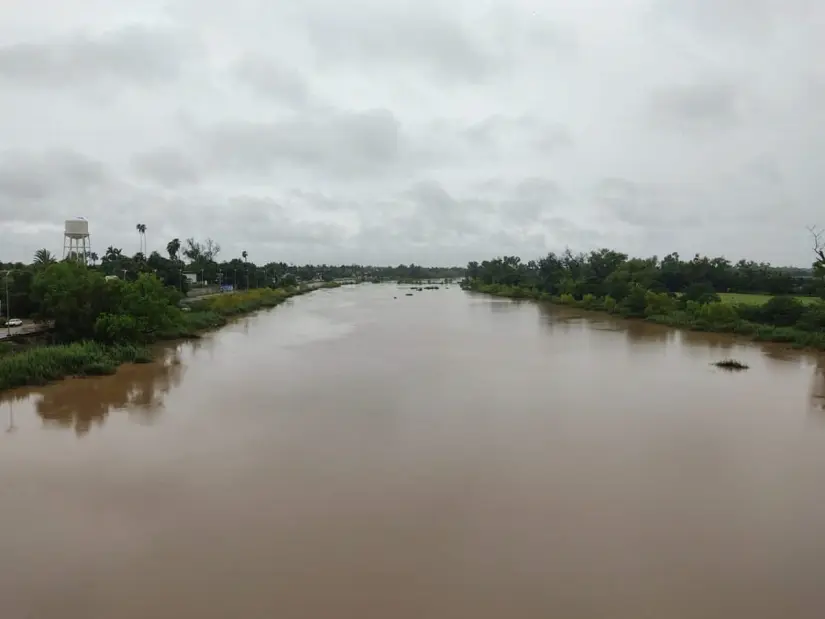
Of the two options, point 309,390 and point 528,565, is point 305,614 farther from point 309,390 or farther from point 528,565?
point 309,390

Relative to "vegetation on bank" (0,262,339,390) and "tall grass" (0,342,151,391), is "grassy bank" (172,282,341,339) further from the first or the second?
"tall grass" (0,342,151,391)

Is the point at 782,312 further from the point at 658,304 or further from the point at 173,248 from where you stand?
the point at 173,248

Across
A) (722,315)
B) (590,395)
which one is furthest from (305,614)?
(722,315)

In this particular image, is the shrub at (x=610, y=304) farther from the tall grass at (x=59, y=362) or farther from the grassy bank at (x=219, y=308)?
the tall grass at (x=59, y=362)

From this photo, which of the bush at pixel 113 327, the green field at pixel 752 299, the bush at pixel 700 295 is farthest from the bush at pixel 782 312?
the bush at pixel 113 327

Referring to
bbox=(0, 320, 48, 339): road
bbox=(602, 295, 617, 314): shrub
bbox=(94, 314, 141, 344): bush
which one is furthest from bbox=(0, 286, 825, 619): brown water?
bbox=(602, 295, 617, 314): shrub

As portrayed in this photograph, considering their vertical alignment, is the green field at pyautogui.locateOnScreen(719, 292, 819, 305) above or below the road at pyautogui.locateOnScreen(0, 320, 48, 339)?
above
